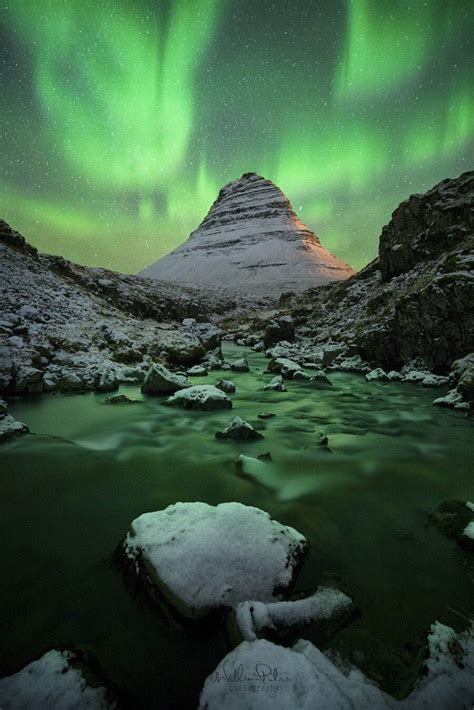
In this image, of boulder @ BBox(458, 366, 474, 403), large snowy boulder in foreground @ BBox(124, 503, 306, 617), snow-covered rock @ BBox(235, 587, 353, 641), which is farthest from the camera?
boulder @ BBox(458, 366, 474, 403)

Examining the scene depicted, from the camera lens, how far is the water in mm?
2090

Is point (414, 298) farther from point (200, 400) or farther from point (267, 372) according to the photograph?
point (200, 400)

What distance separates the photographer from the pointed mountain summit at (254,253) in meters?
88.2

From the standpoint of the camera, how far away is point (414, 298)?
13.4m

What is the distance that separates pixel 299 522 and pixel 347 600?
3.72 ft

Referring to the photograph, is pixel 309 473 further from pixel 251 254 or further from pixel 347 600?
pixel 251 254

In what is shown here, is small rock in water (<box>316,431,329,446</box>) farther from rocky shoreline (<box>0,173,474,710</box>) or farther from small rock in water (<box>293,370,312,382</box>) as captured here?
small rock in water (<box>293,370,312,382</box>)

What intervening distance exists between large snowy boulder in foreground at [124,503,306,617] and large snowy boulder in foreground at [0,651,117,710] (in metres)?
0.61

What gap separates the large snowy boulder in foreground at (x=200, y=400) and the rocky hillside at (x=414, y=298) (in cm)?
905

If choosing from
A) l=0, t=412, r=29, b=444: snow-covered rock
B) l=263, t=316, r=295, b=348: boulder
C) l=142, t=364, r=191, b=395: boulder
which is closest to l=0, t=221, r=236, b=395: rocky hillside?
l=142, t=364, r=191, b=395: boulder

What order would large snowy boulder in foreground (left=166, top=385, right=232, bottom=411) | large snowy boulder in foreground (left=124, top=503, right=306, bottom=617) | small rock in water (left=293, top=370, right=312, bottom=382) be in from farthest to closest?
small rock in water (left=293, top=370, right=312, bottom=382) → large snowy boulder in foreground (left=166, top=385, right=232, bottom=411) → large snowy boulder in foreground (left=124, top=503, right=306, bottom=617)
